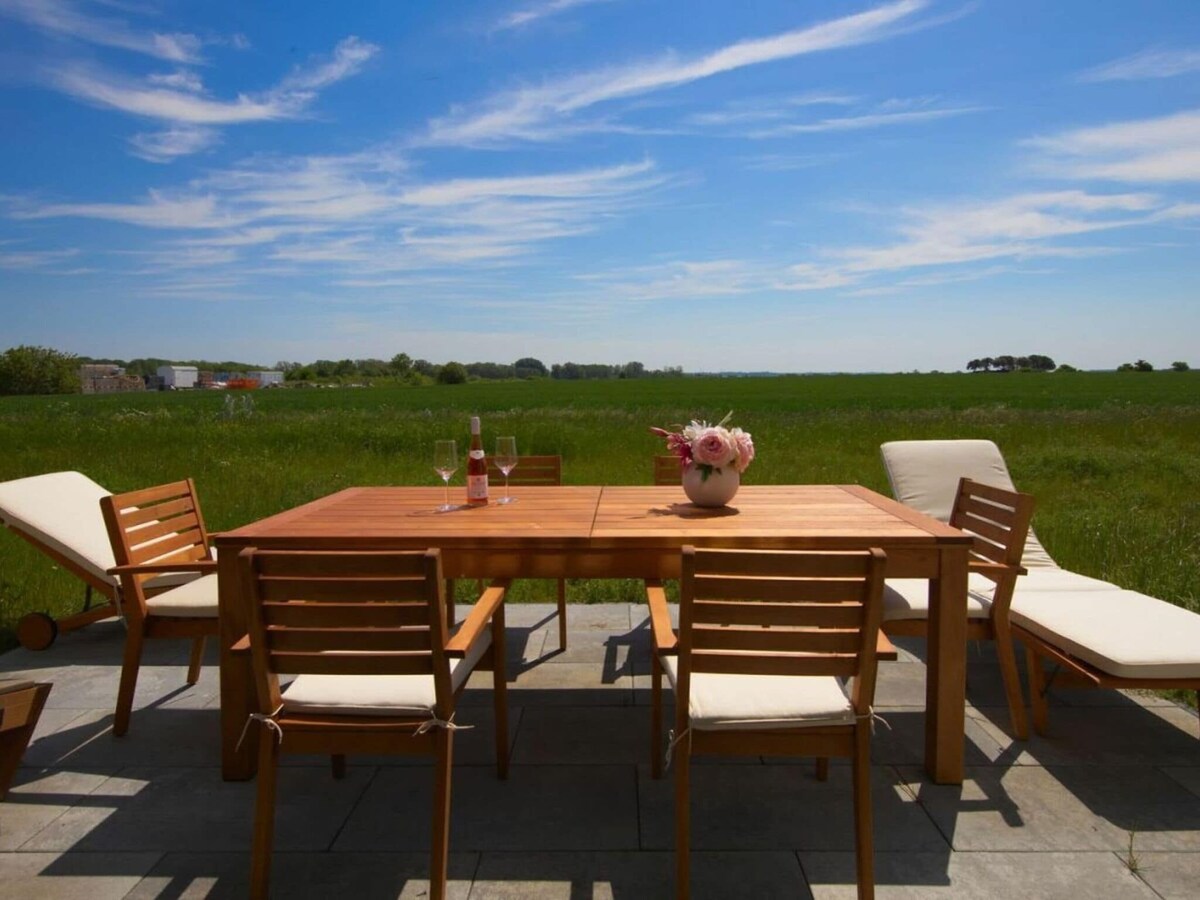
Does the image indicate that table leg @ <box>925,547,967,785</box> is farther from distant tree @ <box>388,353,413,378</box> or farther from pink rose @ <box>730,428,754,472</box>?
distant tree @ <box>388,353,413,378</box>

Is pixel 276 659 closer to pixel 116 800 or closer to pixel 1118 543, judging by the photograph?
pixel 116 800

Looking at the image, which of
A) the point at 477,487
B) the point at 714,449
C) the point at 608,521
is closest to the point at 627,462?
the point at 477,487

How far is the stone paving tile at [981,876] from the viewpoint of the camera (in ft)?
6.98

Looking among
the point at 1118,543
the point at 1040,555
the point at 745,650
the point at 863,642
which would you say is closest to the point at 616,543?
the point at 745,650

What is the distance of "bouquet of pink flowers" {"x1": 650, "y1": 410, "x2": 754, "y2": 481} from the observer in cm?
321

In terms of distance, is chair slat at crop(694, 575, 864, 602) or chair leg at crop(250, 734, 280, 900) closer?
chair slat at crop(694, 575, 864, 602)

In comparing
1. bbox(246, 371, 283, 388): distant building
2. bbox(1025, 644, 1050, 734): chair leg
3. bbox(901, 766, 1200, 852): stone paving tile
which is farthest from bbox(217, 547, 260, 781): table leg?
bbox(246, 371, 283, 388): distant building

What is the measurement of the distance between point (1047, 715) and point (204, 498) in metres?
8.37

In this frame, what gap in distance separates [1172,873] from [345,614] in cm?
245

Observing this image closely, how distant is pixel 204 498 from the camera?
8711 millimetres

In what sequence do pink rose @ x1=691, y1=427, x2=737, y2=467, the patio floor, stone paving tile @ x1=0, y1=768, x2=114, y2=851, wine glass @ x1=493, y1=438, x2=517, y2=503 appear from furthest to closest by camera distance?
wine glass @ x1=493, y1=438, x2=517, y2=503
pink rose @ x1=691, y1=427, x2=737, y2=467
stone paving tile @ x1=0, y1=768, x2=114, y2=851
the patio floor

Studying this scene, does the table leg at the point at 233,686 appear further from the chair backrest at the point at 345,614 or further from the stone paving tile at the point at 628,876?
the stone paving tile at the point at 628,876

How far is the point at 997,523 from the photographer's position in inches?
138

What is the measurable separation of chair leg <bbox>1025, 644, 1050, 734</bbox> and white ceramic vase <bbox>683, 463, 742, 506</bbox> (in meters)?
1.40
